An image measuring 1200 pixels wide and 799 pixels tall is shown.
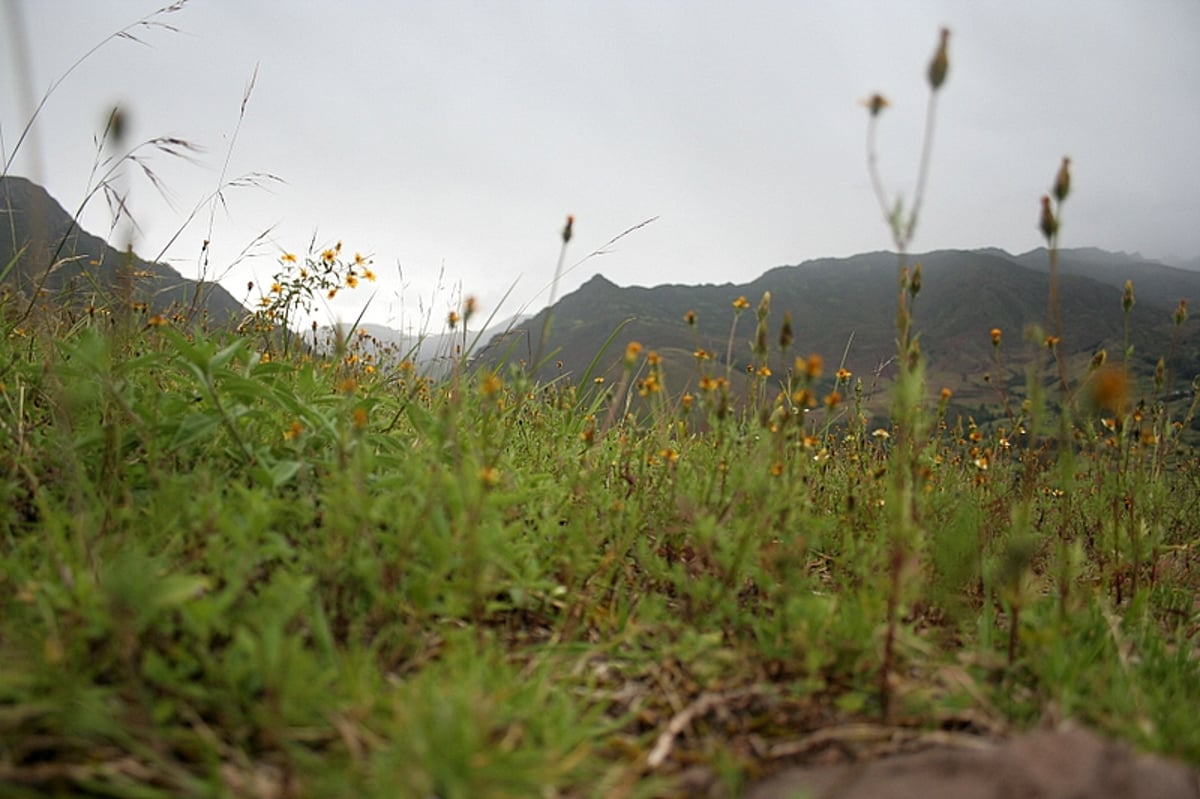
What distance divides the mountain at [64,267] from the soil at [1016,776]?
1962 mm

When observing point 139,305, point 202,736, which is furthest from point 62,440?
point 139,305

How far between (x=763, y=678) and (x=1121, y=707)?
708 mm

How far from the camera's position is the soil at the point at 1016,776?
3.11 feet

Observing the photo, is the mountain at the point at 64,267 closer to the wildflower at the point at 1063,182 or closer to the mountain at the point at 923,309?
the wildflower at the point at 1063,182

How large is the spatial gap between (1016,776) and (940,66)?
1.35m

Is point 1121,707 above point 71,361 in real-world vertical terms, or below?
below

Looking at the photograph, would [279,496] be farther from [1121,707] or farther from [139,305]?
[1121,707]

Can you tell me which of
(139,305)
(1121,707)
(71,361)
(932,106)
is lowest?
(1121,707)

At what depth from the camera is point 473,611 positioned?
4.91 feet

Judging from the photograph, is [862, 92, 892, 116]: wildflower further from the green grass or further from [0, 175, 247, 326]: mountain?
[0, 175, 247, 326]: mountain

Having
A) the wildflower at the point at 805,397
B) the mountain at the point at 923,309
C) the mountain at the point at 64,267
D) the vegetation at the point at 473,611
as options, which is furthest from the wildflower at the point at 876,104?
the mountain at the point at 923,309

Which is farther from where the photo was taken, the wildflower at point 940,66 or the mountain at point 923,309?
the mountain at point 923,309

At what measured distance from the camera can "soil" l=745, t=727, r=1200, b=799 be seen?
95 centimetres

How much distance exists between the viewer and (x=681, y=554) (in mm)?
2002
